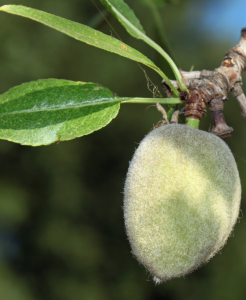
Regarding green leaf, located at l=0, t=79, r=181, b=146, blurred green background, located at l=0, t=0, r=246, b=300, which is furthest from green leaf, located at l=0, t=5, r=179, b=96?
blurred green background, located at l=0, t=0, r=246, b=300

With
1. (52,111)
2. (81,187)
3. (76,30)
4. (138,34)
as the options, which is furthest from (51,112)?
(81,187)

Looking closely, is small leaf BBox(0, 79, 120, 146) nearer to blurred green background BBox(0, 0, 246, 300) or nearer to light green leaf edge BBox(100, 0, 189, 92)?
light green leaf edge BBox(100, 0, 189, 92)

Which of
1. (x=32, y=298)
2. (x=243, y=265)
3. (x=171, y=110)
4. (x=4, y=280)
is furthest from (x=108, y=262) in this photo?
(x=171, y=110)

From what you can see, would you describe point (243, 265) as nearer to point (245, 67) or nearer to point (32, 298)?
point (32, 298)

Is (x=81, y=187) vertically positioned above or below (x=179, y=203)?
below

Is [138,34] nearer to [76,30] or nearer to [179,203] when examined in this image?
[76,30]
